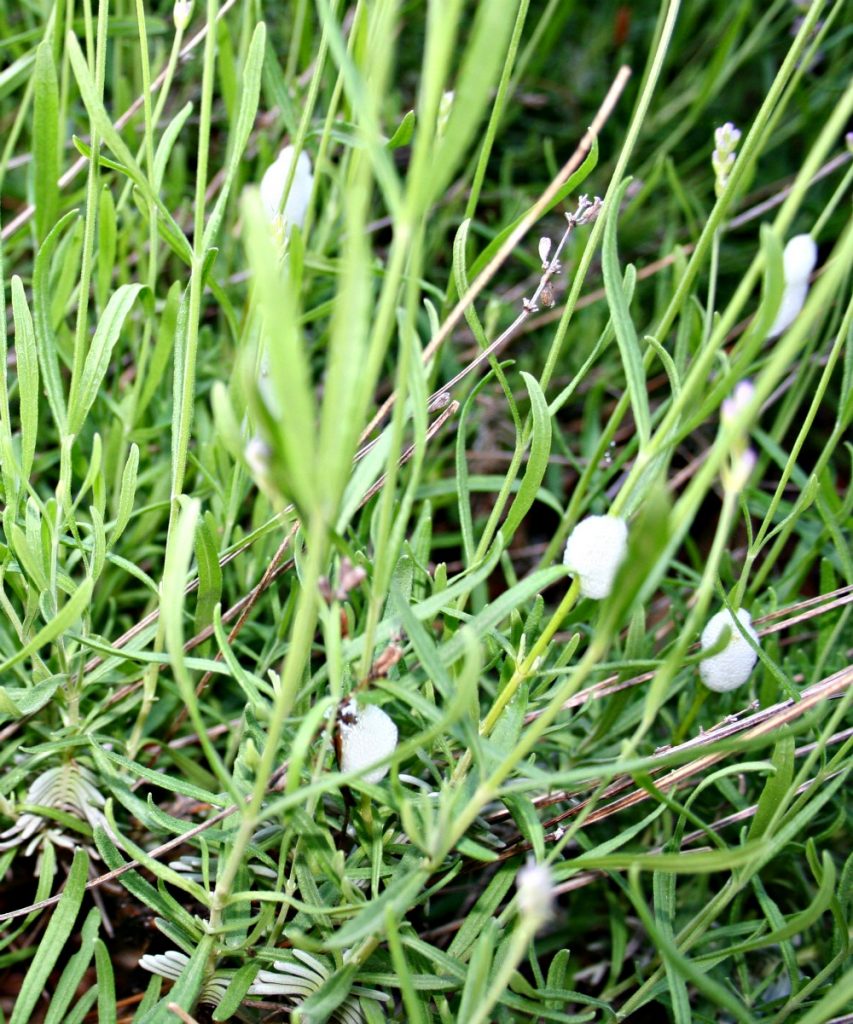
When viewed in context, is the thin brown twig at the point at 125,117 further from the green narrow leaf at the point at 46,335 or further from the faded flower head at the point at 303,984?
the faded flower head at the point at 303,984

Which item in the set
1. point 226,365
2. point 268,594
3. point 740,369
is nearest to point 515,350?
point 226,365

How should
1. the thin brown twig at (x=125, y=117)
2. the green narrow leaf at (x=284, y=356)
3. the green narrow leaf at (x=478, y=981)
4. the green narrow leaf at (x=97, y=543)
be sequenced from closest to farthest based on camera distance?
the green narrow leaf at (x=284, y=356), the green narrow leaf at (x=478, y=981), the green narrow leaf at (x=97, y=543), the thin brown twig at (x=125, y=117)

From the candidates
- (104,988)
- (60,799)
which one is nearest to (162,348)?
(60,799)

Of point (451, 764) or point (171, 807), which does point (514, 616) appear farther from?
point (171, 807)

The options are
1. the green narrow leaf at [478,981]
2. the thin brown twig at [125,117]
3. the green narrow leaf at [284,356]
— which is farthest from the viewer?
the thin brown twig at [125,117]

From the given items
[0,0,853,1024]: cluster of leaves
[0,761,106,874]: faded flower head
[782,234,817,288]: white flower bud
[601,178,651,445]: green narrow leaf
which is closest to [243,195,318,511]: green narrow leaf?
[0,0,853,1024]: cluster of leaves

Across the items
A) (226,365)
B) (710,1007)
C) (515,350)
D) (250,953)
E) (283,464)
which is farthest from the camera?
(515,350)

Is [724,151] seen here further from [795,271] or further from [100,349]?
[100,349]

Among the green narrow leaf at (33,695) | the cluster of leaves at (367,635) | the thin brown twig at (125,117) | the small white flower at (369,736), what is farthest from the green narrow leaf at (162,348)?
the small white flower at (369,736)
